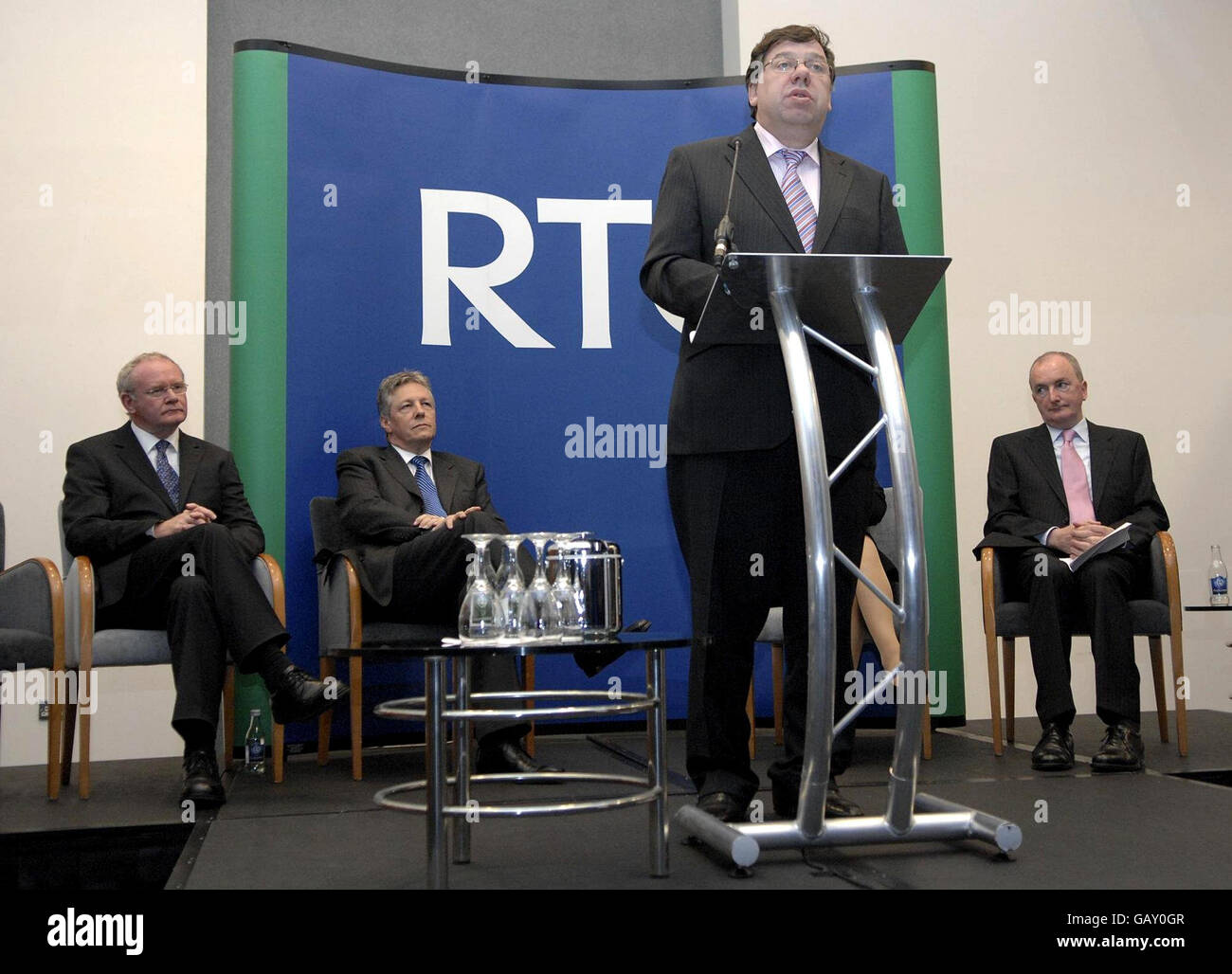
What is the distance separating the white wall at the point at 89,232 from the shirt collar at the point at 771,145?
3.00 meters

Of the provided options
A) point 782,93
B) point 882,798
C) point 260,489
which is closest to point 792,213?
point 782,93

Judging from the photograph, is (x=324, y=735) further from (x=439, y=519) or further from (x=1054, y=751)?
(x=1054, y=751)

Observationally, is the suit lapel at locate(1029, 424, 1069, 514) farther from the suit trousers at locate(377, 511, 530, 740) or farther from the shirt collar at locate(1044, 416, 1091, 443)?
the suit trousers at locate(377, 511, 530, 740)

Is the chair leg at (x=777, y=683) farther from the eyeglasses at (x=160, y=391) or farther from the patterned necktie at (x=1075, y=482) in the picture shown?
the eyeglasses at (x=160, y=391)

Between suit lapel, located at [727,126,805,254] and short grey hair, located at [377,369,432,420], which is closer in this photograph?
suit lapel, located at [727,126,805,254]

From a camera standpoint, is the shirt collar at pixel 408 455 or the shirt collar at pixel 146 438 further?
the shirt collar at pixel 408 455

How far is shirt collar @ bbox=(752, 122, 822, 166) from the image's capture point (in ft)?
8.77

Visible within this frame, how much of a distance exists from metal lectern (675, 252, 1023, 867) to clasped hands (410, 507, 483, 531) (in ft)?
5.67

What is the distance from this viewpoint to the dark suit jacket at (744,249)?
2.50m

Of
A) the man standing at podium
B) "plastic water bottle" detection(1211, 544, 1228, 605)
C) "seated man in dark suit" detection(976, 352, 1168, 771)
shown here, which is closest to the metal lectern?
the man standing at podium

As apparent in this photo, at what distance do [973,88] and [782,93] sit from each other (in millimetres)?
3413

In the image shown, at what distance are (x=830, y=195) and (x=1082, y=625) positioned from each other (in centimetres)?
203

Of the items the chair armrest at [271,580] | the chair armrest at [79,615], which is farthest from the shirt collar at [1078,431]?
the chair armrest at [79,615]
